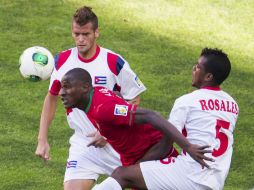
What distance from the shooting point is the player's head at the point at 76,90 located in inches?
332

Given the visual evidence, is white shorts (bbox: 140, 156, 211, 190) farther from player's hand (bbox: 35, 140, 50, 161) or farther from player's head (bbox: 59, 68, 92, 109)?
player's hand (bbox: 35, 140, 50, 161)

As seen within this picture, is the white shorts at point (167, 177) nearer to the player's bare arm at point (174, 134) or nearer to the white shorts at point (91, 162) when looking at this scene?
the player's bare arm at point (174, 134)

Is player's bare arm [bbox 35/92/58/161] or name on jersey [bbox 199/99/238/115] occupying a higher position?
name on jersey [bbox 199/99/238/115]

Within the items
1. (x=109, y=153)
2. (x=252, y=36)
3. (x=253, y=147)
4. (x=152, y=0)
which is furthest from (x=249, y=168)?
(x=152, y=0)

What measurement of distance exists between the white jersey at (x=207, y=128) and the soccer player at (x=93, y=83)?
130cm

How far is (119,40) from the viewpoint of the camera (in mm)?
16406

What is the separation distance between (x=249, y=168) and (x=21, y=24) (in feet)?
20.7

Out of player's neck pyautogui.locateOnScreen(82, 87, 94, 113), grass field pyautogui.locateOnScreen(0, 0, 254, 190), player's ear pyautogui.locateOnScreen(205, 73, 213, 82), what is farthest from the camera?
grass field pyautogui.locateOnScreen(0, 0, 254, 190)

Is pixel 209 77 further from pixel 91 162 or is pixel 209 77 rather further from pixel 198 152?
pixel 91 162

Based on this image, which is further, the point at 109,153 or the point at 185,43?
the point at 185,43

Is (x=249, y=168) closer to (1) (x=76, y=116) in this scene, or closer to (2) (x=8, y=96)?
(1) (x=76, y=116)

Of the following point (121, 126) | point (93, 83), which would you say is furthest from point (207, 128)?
point (93, 83)

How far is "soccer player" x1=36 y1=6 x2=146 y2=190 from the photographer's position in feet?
31.5

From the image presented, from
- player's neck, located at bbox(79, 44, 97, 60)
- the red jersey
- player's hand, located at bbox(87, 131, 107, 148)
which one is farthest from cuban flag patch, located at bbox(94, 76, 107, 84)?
the red jersey
